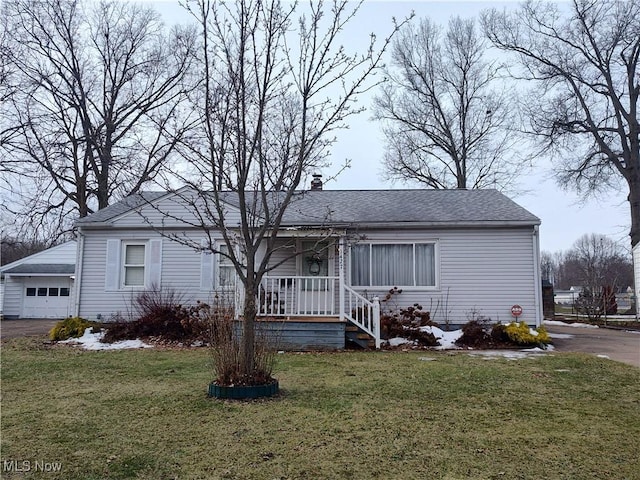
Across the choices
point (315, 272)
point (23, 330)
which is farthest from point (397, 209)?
point (23, 330)

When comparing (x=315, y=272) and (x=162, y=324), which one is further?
(x=315, y=272)

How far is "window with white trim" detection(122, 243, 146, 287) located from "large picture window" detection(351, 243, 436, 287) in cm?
579

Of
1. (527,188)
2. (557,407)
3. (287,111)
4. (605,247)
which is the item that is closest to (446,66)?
(527,188)

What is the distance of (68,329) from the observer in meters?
11.7

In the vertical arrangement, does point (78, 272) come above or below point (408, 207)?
below

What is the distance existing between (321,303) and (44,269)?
15683 millimetres

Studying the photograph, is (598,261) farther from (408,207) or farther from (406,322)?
(406,322)

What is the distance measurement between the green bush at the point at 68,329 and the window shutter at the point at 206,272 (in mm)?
3075

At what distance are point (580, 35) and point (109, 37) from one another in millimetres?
23359

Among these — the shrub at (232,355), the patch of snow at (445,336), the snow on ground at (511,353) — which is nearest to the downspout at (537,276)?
the snow on ground at (511,353)

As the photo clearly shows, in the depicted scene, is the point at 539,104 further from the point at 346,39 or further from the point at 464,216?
the point at 346,39

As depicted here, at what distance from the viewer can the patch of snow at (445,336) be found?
1082cm

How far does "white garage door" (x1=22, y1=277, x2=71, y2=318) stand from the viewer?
2170 cm

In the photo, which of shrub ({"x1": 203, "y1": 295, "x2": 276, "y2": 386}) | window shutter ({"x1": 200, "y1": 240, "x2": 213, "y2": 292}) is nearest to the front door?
window shutter ({"x1": 200, "y1": 240, "x2": 213, "y2": 292})
